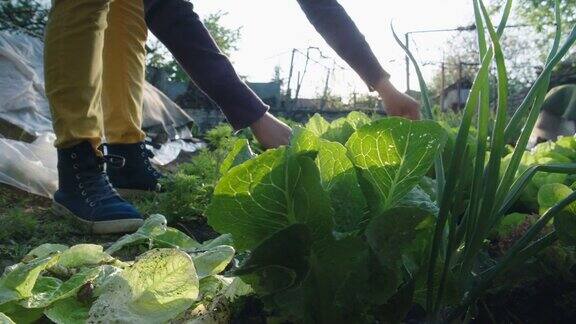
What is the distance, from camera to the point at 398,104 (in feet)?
6.57

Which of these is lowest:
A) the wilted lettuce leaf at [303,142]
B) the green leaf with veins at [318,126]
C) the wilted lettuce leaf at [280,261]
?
the wilted lettuce leaf at [280,261]

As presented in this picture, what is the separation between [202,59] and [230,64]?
0.30ft

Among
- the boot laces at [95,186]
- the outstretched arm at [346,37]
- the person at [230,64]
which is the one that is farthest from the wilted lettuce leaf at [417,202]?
the boot laces at [95,186]

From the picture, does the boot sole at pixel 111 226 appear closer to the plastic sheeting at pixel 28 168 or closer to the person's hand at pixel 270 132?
the person's hand at pixel 270 132

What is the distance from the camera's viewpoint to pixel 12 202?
3137mm

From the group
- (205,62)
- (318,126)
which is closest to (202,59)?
(205,62)

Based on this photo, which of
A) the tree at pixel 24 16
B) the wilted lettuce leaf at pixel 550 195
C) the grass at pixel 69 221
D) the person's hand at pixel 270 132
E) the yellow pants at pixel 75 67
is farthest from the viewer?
the tree at pixel 24 16

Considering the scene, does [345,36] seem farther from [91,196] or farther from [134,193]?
[134,193]

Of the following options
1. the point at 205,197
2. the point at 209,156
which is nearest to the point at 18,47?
the point at 209,156

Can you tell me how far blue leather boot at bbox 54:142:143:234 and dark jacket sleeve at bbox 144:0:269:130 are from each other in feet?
1.65

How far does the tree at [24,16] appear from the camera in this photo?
657 centimetres

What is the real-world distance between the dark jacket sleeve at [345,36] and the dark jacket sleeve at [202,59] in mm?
375

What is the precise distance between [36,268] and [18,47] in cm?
569

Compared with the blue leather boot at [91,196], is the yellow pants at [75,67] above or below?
above
